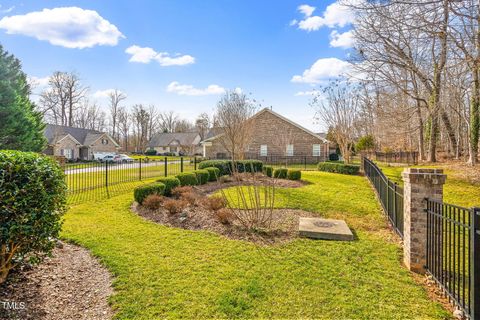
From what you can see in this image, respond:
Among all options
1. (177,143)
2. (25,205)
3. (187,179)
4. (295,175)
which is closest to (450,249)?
(25,205)

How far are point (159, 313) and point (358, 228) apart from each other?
5.30m

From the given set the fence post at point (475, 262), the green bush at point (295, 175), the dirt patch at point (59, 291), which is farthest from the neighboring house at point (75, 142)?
the fence post at point (475, 262)

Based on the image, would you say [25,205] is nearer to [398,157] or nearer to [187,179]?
[187,179]

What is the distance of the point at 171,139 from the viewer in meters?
57.8

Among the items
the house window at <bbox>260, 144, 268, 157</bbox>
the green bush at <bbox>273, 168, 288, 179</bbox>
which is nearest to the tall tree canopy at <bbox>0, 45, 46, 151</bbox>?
the green bush at <bbox>273, 168, 288, 179</bbox>

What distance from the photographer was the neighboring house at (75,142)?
116 feet

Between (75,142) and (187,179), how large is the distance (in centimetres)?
3479

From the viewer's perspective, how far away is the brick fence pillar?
3.97 meters

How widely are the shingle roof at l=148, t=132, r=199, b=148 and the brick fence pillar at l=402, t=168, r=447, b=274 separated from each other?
177 ft

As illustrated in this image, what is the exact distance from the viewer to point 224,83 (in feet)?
63.3

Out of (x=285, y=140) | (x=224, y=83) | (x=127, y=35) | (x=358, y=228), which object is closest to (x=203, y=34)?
(x=127, y=35)

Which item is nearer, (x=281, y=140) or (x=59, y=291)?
(x=59, y=291)

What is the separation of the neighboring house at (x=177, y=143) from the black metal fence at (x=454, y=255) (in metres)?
53.0

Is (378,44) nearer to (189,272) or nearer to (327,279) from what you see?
(327,279)
